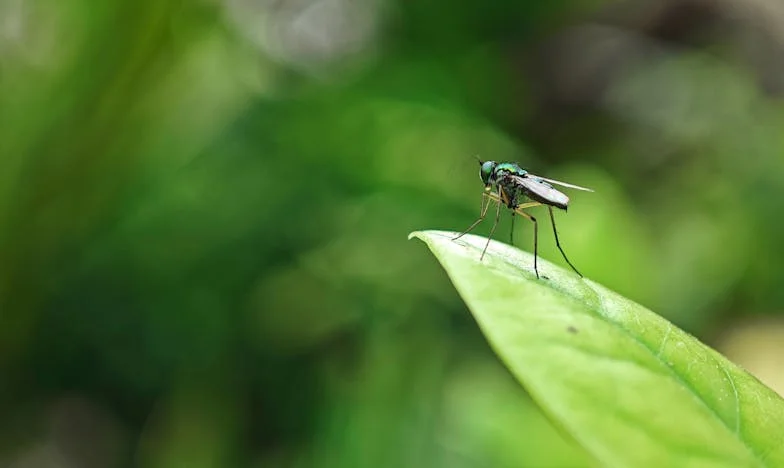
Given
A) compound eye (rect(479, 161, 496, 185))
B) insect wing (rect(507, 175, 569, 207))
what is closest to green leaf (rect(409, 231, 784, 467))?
insect wing (rect(507, 175, 569, 207))

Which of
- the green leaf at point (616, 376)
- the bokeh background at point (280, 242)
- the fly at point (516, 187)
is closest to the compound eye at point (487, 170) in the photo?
the fly at point (516, 187)

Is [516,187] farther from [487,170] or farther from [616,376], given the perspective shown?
[616,376]

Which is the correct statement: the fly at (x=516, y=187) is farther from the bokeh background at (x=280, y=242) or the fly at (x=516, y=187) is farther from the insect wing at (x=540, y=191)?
the bokeh background at (x=280, y=242)

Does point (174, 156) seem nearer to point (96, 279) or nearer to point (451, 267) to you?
point (96, 279)

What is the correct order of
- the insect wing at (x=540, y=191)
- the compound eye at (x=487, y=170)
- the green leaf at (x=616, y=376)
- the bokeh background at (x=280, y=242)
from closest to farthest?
the green leaf at (x=616, y=376)
the insect wing at (x=540, y=191)
the compound eye at (x=487, y=170)
the bokeh background at (x=280, y=242)

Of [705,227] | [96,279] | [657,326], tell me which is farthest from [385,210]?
[657,326]

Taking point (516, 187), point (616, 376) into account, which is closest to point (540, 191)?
point (516, 187)
